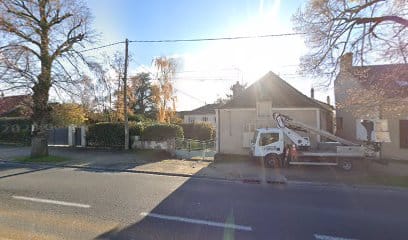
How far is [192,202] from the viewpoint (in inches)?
340

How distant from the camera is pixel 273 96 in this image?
20.0 metres

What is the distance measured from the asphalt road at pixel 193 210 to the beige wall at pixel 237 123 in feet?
26.2

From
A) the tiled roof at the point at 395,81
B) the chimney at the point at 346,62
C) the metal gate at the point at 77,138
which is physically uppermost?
the chimney at the point at 346,62

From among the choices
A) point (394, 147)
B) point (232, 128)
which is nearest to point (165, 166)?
point (232, 128)

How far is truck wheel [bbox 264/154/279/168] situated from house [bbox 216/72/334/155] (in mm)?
3708

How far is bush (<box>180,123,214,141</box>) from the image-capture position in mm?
33688

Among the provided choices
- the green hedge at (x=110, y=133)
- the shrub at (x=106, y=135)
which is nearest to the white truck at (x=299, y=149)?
the green hedge at (x=110, y=133)

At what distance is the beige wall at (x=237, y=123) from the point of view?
1939 centimetres

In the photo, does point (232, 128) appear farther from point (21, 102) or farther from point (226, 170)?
point (21, 102)

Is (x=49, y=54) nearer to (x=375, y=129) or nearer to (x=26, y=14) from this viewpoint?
(x=26, y=14)

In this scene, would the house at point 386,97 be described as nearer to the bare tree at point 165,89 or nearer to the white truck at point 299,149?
the white truck at point 299,149

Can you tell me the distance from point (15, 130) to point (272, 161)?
2631 centimetres

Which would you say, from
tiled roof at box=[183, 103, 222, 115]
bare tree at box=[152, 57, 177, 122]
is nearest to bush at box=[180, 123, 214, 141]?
bare tree at box=[152, 57, 177, 122]

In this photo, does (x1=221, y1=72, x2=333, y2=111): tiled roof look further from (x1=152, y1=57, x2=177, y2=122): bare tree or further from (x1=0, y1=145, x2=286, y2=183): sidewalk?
(x1=152, y1=57, x2=177, y2=122): bare tree
